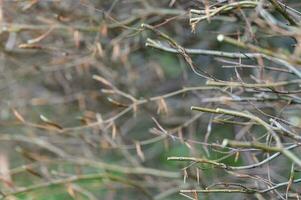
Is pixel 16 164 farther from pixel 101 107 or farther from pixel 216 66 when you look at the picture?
pixel 216 66

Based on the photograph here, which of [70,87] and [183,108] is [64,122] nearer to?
[70,87]

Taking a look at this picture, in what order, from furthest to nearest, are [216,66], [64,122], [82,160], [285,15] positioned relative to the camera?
[64,122] → [216,66] → [82,160] → [285,15]

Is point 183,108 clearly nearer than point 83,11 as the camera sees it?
No

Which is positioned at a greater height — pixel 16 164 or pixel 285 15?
pixel 285 15

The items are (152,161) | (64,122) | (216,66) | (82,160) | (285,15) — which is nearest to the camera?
(285,15)

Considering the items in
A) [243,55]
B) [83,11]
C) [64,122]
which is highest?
[243,55]

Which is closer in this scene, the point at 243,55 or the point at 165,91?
the point at 243,55

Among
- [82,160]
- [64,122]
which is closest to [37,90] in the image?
[64,122]

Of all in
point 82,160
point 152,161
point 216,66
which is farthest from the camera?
point 152,161

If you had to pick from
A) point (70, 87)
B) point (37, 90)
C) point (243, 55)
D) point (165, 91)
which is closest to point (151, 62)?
point (165, 91)
